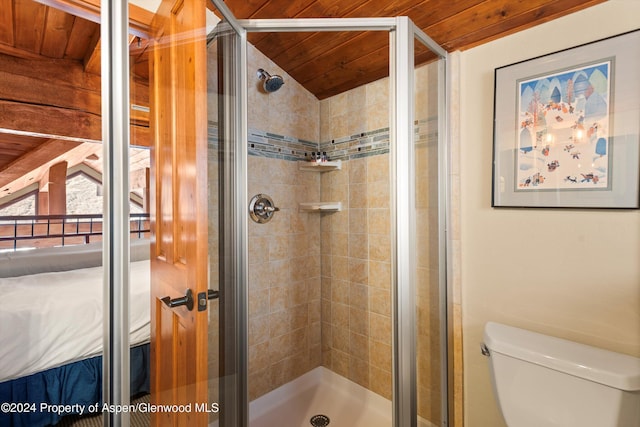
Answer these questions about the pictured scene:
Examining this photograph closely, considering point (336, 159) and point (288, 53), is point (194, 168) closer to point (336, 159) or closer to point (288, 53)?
point (288, 53)

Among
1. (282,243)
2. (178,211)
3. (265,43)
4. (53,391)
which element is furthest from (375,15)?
(53,391)

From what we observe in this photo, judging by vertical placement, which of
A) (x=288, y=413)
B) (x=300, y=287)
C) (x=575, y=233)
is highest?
(x=575, y=233)

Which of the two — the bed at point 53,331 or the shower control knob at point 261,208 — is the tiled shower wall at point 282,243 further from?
the bed at point 53,331

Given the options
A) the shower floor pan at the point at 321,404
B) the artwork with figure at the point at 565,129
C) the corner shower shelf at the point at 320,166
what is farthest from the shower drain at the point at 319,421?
the artwork with figure at the point at 565,129

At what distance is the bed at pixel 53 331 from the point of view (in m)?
0.63

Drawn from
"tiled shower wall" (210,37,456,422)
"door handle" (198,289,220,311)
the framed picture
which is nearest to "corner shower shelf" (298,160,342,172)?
"tiled shower wall" (210,37,456,422)

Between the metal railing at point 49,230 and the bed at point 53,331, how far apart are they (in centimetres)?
2

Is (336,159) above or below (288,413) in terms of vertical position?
above

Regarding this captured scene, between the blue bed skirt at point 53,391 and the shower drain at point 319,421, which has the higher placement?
the blue bed skirt at point 53,391

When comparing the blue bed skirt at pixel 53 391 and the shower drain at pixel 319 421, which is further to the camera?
the shower drain at pixel 319 421

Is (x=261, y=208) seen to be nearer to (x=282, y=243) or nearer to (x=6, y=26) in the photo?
(x=282, y=243)

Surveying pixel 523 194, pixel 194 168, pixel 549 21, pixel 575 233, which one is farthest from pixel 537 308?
pixel 194 168

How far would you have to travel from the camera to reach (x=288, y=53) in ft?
5.90

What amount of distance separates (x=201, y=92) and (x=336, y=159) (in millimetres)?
1227
